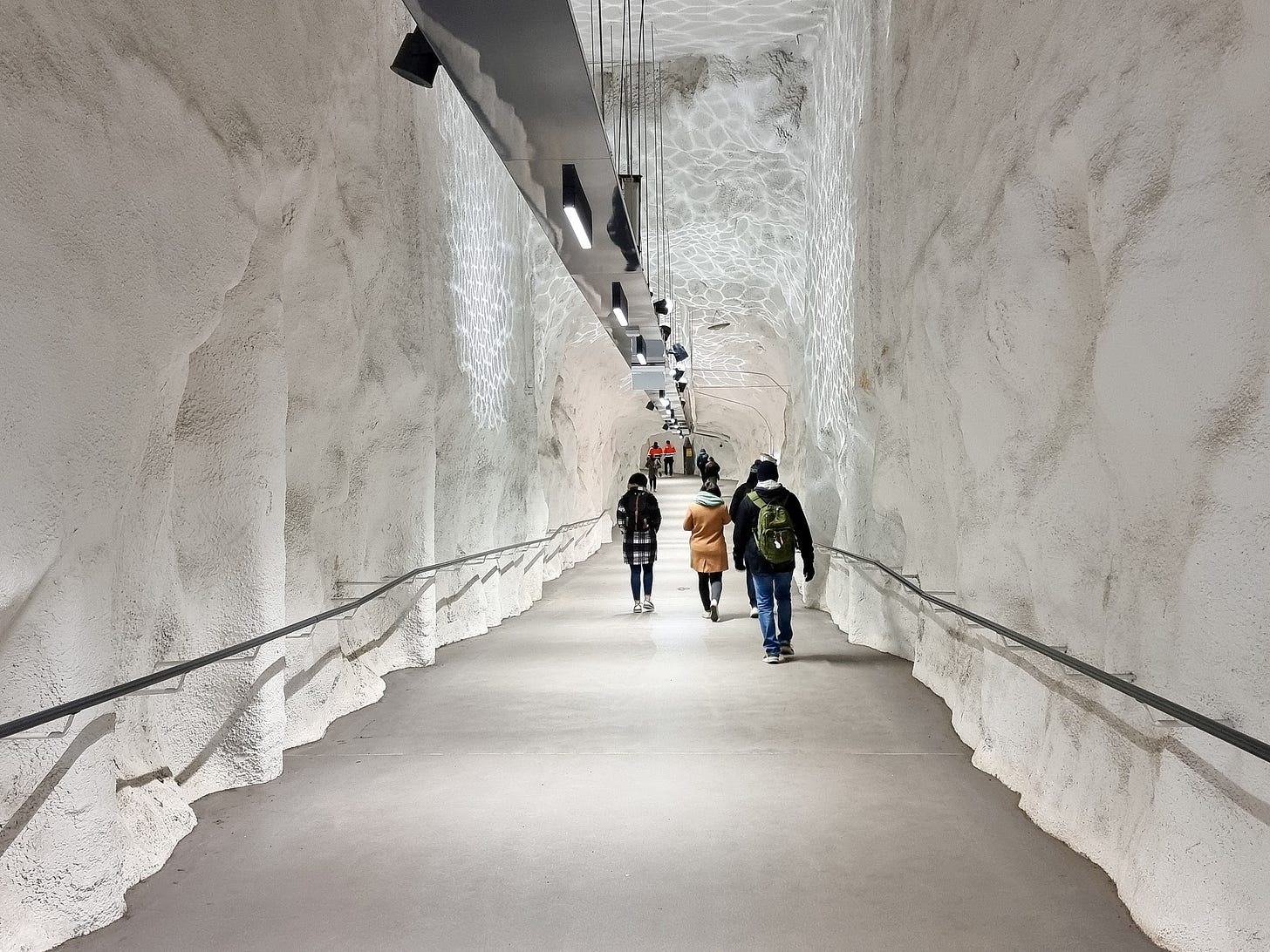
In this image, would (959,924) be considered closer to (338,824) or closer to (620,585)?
(338,824)

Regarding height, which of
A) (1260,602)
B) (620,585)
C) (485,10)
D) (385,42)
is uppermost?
(385,42)

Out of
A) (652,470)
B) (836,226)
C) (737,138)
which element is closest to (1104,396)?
(836,226)

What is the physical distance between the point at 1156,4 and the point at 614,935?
130 inches

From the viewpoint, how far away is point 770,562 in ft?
26.1

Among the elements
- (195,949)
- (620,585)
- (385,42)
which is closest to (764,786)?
(195,949)

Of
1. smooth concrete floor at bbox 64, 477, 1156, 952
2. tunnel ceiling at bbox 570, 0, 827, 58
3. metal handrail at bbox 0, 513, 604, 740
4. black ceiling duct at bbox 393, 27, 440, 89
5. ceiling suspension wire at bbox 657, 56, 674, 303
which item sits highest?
tunnel ceiling at bbox 570, 0, 827, 58

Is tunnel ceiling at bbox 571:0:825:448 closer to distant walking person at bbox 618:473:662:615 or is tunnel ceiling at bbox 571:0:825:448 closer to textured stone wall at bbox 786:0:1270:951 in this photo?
distant walking person at bbox 618:473:662:615

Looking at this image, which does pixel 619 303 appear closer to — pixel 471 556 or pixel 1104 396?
pixel 471 556

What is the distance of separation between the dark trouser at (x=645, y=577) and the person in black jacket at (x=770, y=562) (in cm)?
299

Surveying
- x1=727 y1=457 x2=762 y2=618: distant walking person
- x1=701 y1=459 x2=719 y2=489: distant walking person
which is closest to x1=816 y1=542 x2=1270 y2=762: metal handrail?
x1=727 y1=457 x2=762 y2=618: distant walking person

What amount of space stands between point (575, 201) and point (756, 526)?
299 centimetres

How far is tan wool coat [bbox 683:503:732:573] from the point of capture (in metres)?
10.0

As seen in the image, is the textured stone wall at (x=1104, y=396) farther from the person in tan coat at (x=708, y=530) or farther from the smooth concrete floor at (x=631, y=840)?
the person in tan coat at (x=708, y=530)

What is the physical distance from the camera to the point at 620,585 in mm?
14516
